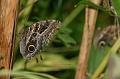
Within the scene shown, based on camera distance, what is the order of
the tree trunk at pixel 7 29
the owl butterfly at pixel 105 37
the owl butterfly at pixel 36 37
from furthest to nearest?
1. the owl butterfly at pixel 105 37
2. the owl butterfly at pixel 36 37
3. the tree trunk at pixel 7 29

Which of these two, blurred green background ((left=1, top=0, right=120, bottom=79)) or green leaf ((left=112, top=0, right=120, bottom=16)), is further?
blurred green background ((left=1, top=0, right=120, bottom=79))

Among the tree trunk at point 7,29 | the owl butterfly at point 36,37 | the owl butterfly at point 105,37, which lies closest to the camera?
the tree trunk at point 7,29

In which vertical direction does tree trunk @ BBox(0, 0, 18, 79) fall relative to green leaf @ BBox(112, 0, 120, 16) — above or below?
below

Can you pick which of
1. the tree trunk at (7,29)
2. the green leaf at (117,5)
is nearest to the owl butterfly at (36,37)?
the tree trunk at (7,29)

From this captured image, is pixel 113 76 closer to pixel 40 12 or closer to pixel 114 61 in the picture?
pixel 114 61

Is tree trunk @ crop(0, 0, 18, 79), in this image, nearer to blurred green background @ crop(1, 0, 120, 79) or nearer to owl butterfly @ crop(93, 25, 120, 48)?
blurred green background @ crop(1, 0, 120, 79)

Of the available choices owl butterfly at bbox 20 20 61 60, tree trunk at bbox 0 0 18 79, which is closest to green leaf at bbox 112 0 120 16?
owl butterfly at bbox 20 20 61 60

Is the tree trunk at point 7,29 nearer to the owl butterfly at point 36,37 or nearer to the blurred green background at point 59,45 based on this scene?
the owl butterfly at point 36,37
